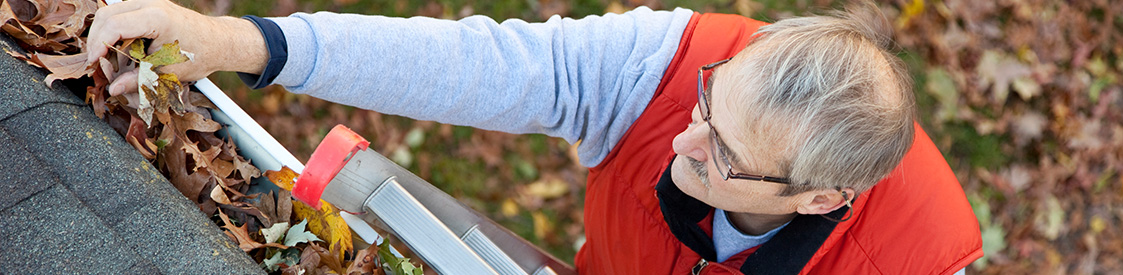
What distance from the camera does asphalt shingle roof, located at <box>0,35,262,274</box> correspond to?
1062 millimetres

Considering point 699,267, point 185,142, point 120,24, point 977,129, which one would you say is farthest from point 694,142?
point 977,129

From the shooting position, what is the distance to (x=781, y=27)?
1.52 meters

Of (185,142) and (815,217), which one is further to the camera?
(815,217)

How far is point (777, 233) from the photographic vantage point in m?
1.71

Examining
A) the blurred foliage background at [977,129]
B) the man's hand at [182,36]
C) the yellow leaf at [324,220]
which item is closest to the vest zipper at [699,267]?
the yellow leaf at [324,220]

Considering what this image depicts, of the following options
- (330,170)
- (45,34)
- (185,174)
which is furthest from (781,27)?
(45,34)

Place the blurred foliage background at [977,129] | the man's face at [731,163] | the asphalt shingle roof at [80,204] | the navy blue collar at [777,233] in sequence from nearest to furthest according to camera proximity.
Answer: the asphalt shingle roof at [80,204] < the man's face at [731,163] < the navy blue collar at [777,233] < the blurred foliage background at [977,129]

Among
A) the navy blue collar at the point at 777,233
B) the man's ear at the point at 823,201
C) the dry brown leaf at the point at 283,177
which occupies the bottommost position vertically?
the navy blue collar at the point at 777,233

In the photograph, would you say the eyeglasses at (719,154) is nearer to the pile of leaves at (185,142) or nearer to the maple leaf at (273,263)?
the pile of leaves at (185,142)

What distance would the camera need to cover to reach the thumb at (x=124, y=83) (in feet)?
4.04

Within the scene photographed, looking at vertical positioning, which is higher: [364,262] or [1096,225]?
[364,262]

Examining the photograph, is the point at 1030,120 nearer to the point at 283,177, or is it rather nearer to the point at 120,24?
the point at 283,177

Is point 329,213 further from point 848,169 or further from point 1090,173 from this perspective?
point 1090,173

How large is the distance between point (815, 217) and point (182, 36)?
1386mm
